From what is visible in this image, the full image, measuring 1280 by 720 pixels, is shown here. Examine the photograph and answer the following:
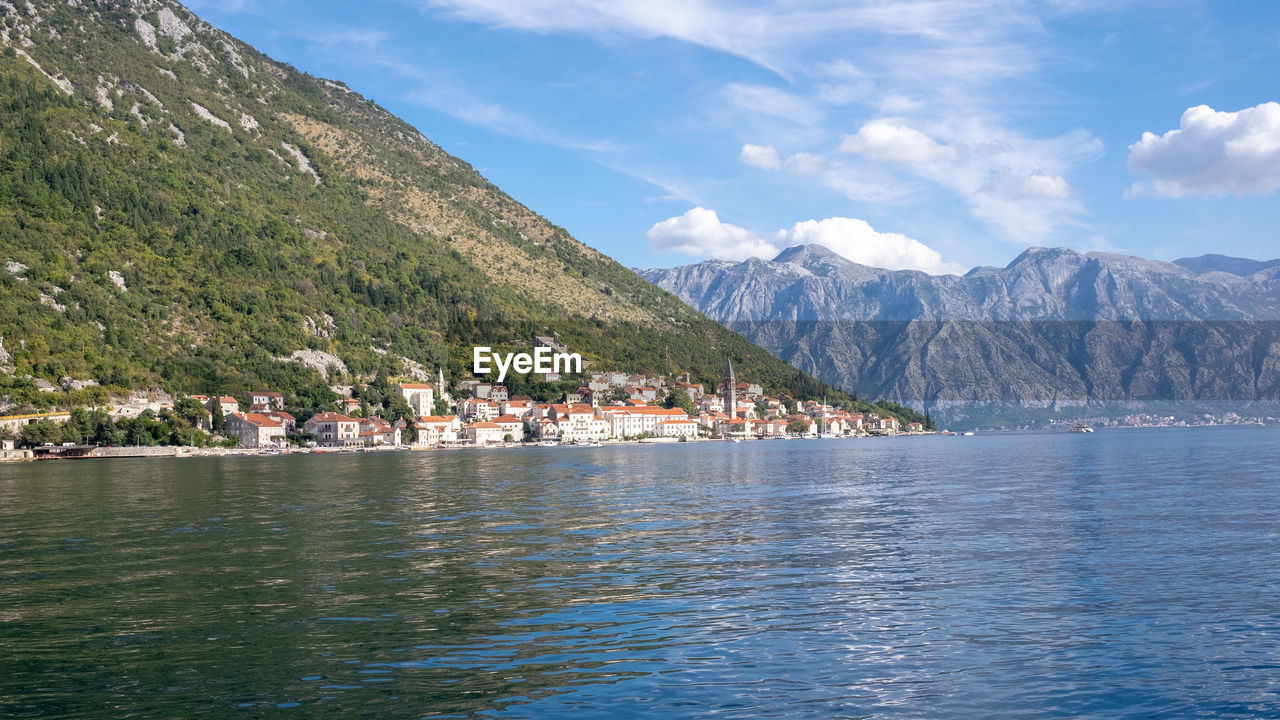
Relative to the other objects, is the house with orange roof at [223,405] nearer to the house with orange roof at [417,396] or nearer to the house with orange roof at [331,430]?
the house with orange roof at [331,430]

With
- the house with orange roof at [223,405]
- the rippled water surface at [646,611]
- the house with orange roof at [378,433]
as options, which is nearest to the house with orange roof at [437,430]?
the house with orange roof at [378,433]

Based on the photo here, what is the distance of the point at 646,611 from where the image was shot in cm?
2353

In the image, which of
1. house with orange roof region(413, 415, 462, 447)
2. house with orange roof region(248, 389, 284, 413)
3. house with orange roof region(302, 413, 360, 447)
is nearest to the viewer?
house with orange roof region(248, 389, 284, 413)

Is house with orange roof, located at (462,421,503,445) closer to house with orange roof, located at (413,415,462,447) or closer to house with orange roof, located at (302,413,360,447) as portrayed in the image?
house with orange roof, located at (413,415,462,447)

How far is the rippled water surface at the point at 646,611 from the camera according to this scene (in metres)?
16.7

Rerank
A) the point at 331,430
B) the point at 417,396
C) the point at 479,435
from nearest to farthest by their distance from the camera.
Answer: the point at 331,430 < the point at 417,396 < the point at 479,435

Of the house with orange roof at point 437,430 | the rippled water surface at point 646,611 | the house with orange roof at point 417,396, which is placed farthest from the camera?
the house with orange roof at point 417,396

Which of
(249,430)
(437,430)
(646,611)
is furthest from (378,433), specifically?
(646,611)

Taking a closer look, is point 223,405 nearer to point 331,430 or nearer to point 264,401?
point 264,401

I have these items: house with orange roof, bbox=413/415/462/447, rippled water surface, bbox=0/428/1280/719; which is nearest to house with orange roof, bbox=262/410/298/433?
house with orange roof, bbox=413/415/462/447

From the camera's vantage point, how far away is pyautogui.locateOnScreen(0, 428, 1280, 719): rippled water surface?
16672 millimetres

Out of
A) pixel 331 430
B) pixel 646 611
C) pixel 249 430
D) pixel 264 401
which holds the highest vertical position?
pixel 264 401

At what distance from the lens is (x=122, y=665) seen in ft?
61.0

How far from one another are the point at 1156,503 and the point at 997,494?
9.39 meters
